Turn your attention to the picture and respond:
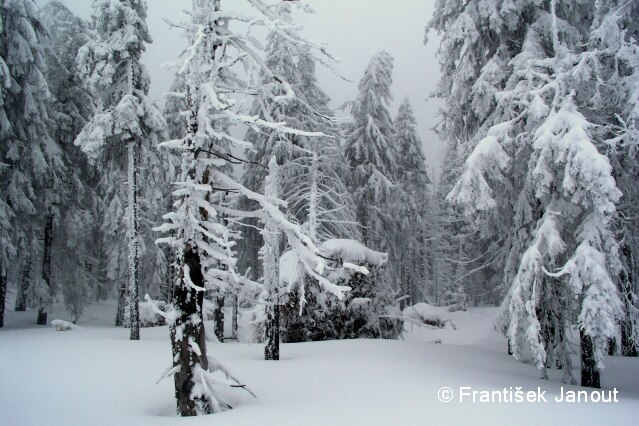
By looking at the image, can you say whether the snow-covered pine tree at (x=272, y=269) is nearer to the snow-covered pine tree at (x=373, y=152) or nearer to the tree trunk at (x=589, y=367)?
the tree trunk at (x=589, y=367)

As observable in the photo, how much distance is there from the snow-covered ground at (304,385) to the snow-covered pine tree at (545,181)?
1.49 m

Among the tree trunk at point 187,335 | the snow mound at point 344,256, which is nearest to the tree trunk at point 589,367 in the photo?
the snow mound at point 344,256

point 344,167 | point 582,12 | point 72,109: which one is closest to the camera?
point 582,12

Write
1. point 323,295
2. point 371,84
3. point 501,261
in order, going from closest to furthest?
1. point 501,261
2. point 323,295
3. point 371,84

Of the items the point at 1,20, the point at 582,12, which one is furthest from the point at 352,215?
the point at 1,20

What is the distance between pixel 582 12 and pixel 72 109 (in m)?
21.9

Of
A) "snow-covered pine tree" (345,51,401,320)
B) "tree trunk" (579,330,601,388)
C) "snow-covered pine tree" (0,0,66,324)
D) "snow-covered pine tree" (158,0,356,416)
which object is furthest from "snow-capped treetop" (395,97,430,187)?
"snow-covered pine tree" (158,0,356,416)

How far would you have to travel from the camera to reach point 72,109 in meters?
22.0

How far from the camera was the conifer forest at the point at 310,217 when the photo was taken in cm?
676

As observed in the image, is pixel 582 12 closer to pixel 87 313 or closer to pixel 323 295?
pixel 323 295

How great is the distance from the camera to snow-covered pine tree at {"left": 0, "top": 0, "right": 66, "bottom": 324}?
60.6 ft

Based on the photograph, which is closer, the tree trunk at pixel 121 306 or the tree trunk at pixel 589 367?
the tree trunk at pixel 589 367

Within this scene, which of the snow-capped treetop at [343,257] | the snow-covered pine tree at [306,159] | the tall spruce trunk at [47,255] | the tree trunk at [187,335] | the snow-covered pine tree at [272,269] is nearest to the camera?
the tree trunk at [187,335]

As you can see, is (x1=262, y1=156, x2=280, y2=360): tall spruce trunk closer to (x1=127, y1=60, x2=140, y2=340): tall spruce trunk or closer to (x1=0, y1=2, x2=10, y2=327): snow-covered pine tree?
(x1=127, y1=60, x2=140, y2=340): tall spruce trunk
